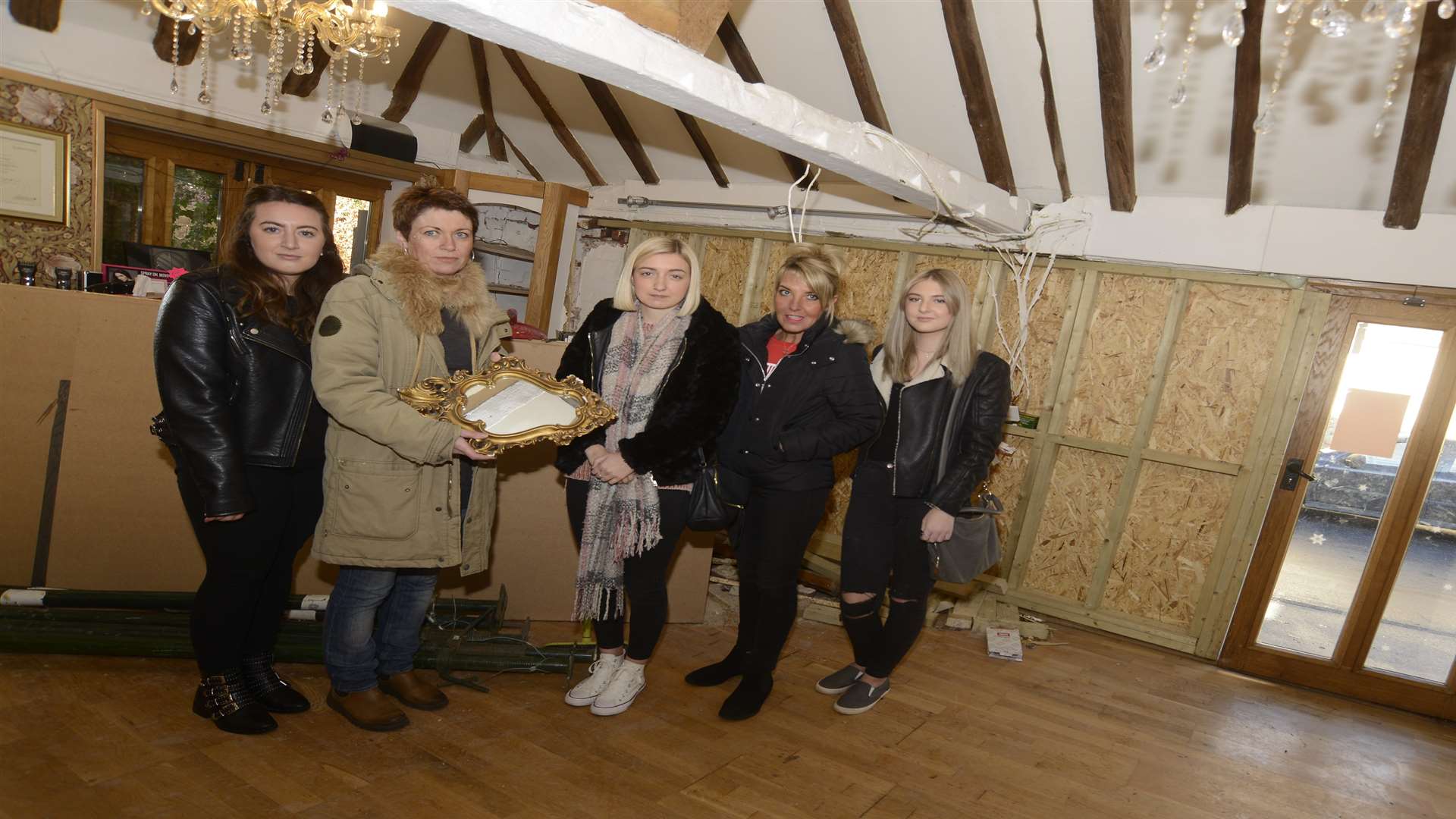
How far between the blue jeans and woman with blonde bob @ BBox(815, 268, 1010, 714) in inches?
54.9

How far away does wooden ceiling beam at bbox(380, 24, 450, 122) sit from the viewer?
507 centimetres

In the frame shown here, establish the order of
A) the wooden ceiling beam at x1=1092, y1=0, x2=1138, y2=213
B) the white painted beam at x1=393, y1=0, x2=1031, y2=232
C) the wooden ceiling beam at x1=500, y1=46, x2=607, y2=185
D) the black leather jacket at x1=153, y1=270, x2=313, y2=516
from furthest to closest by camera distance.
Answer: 1. the wooden ceiling beam at x1=500, y1=46, x2=607, y2=185
2. the wooden ceiling beam at x1=1092, y1=0, x2=1138, y2=213
3. the black leather jacket at x1=153, y1=270, x2=313, y2=516
4. the white painted beam at x1=393, y1=0, x2=1031, y2=232

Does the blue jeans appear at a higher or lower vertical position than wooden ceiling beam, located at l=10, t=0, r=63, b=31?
lower

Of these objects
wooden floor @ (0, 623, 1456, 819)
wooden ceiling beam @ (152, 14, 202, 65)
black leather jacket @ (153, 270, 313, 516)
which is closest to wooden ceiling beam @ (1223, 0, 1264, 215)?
wooden floor @ (0, 623, 1456, 819)

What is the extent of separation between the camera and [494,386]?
219cm

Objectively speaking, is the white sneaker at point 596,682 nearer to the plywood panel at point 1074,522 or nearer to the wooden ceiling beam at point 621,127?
the plywood panel at point 1074,522

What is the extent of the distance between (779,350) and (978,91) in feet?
6.65

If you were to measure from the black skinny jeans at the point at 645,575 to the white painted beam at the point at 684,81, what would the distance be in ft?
3.85

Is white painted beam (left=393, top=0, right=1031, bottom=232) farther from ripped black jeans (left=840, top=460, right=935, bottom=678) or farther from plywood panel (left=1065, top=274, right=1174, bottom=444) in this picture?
plywood panel (left=1065, top=274, right=1174, bottom=444)

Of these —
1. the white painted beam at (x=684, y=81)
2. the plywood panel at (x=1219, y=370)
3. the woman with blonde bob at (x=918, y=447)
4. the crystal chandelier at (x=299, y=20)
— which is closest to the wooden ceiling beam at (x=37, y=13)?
the crystal chandelier at (x=299, y=20)

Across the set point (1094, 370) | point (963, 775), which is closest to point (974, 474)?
point (963, 775)

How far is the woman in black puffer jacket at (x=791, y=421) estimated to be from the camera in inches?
98.7

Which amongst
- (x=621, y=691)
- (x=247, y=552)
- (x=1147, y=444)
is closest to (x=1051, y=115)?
(x=1147, y=444)

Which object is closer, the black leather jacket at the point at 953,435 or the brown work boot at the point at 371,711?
the brown work boot at the point at 371,711
